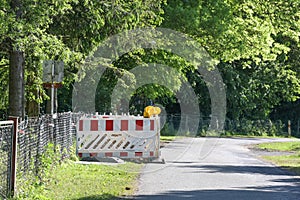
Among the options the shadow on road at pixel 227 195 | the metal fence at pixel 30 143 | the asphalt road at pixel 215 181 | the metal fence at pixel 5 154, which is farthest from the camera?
the asphalt road at pixel 215 181

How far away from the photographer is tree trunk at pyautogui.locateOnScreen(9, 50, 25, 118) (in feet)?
63.4

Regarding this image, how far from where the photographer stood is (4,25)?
Answer: 1534 centimetres

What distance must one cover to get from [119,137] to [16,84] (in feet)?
11.0

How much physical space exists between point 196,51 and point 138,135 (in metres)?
13.8

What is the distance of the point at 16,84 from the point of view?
19.5 m

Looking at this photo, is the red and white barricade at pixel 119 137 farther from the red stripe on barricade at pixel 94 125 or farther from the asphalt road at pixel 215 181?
the asphalt road at pixel 215 181

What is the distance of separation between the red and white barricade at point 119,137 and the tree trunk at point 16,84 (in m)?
1.85

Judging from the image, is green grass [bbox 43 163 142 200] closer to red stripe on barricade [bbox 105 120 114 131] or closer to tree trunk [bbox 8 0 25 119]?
red stripe on barricade [bbox 105 120 114 131]

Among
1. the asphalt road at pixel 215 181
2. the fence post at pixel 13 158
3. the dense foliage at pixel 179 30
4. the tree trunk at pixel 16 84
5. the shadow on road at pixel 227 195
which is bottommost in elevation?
the shadow on road at pixel 227 195

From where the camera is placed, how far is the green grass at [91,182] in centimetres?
1246

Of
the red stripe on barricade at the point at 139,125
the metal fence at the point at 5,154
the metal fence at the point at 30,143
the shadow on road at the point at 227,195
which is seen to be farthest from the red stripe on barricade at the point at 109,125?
the metal fence at the point at 5,154

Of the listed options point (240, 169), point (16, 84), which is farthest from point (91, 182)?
point (16, 84)

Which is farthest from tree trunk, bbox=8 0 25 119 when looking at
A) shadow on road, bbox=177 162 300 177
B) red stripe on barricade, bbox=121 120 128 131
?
shadow on road, bbox=177 162 300 177

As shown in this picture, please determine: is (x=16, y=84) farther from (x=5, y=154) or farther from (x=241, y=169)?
(x=5, y=154)
